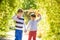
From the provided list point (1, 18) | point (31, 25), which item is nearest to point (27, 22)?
point (31, 25)

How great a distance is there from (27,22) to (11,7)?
0.21 meters

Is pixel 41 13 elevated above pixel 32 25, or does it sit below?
above

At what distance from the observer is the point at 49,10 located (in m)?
1.51

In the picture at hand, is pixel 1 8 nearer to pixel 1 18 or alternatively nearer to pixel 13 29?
pixel 1 18

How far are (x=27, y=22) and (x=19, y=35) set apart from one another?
0.14 m

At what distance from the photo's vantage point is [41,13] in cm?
152

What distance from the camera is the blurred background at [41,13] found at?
1494 millimetres

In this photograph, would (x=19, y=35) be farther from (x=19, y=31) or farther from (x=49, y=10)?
(x=49, y=10)

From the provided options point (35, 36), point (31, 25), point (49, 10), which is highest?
point (49, 10)

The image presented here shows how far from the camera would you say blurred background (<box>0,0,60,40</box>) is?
1.49 m

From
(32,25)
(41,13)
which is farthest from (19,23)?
(41,13)

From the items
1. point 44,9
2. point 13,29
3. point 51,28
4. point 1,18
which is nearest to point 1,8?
point 1,18

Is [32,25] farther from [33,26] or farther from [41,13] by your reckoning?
[41,13]

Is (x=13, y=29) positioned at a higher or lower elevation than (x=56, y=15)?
lower
